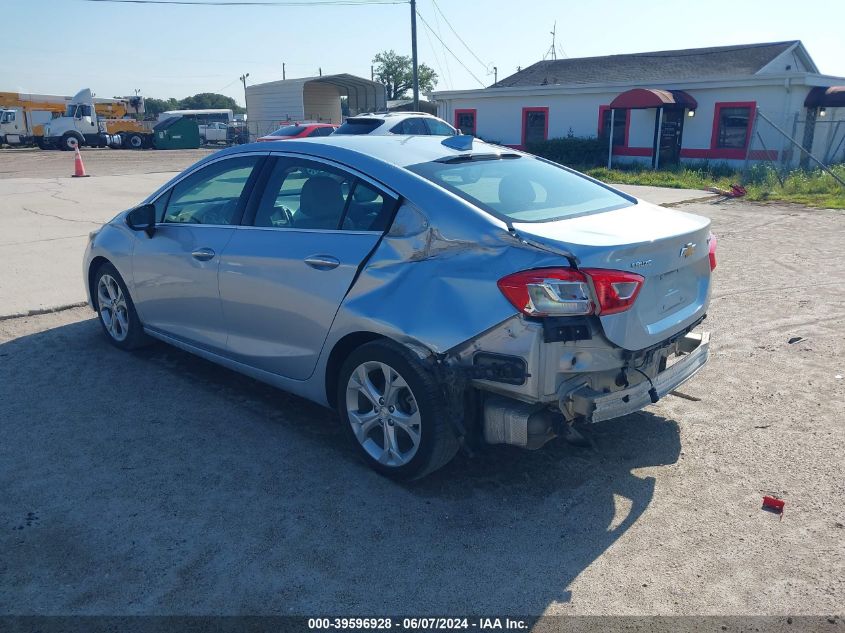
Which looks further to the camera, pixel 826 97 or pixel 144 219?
pixel 826 97

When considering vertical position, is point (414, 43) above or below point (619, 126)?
above

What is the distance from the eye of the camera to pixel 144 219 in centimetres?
498

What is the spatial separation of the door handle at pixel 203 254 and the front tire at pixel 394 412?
1.35 meters

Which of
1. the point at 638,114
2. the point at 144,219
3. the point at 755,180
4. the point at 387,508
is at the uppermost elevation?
the point at 638,114

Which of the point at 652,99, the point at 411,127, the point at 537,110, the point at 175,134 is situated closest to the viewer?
the point at 411,127

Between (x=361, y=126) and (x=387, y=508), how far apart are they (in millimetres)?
13386

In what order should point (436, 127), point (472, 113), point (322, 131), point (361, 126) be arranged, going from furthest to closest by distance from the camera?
point (472, 113) < point (322, 131) < point (436, 127) < point (361, 126)

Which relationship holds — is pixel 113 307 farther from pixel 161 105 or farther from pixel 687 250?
pixel 161 105

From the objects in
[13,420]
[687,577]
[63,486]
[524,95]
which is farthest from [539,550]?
[524,95]

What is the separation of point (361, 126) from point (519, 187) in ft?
40.9

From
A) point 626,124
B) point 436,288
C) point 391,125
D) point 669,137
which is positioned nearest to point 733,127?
point 669,137

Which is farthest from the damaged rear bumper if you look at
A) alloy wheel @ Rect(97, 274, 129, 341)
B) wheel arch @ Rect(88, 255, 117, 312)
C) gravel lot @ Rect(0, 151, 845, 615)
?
wheel arch @ Rect(88, 255, 117, 312)

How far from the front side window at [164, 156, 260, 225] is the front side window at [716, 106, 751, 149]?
Answer: 23177 millimetres

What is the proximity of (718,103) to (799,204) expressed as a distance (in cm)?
1005
